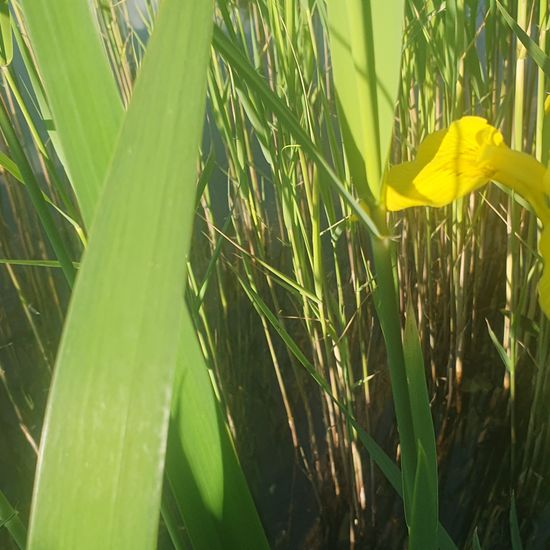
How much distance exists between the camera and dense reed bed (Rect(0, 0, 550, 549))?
0.70 feet

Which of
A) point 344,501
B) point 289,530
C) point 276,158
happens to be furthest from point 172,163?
point 289,530

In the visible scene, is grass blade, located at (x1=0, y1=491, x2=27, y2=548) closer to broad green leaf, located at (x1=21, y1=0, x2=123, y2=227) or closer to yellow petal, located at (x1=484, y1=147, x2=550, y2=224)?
broad green leaf, located at (x1=21, y1=0, x2=123, y2=227)

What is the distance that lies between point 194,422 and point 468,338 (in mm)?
787

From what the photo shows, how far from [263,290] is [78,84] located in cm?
72

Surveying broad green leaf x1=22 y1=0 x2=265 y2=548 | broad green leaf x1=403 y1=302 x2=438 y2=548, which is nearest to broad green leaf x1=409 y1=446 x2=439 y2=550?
broad green leaf x1=403 y1=302 x2=438 y2=548

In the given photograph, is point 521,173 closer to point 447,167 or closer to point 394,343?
point 447,167

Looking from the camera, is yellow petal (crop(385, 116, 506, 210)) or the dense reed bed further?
yellow petal (crop(385, 116, 506, 210))

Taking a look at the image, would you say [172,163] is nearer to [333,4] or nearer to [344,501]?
[333,4]

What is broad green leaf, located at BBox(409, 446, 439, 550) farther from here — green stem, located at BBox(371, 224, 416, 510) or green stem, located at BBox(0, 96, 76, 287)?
green stem, located at BBox(0, 96, 76, 287)

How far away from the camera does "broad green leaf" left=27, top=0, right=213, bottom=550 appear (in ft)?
0.68

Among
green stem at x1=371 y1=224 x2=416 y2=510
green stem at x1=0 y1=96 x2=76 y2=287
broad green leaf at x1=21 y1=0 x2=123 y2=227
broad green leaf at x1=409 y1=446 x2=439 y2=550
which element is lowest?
broad green leaf at x1=409 y1=446 x2=439 y2=550

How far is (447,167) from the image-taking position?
1.27 feet

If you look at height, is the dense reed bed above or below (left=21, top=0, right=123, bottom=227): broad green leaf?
below

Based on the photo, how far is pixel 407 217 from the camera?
0.95 m
